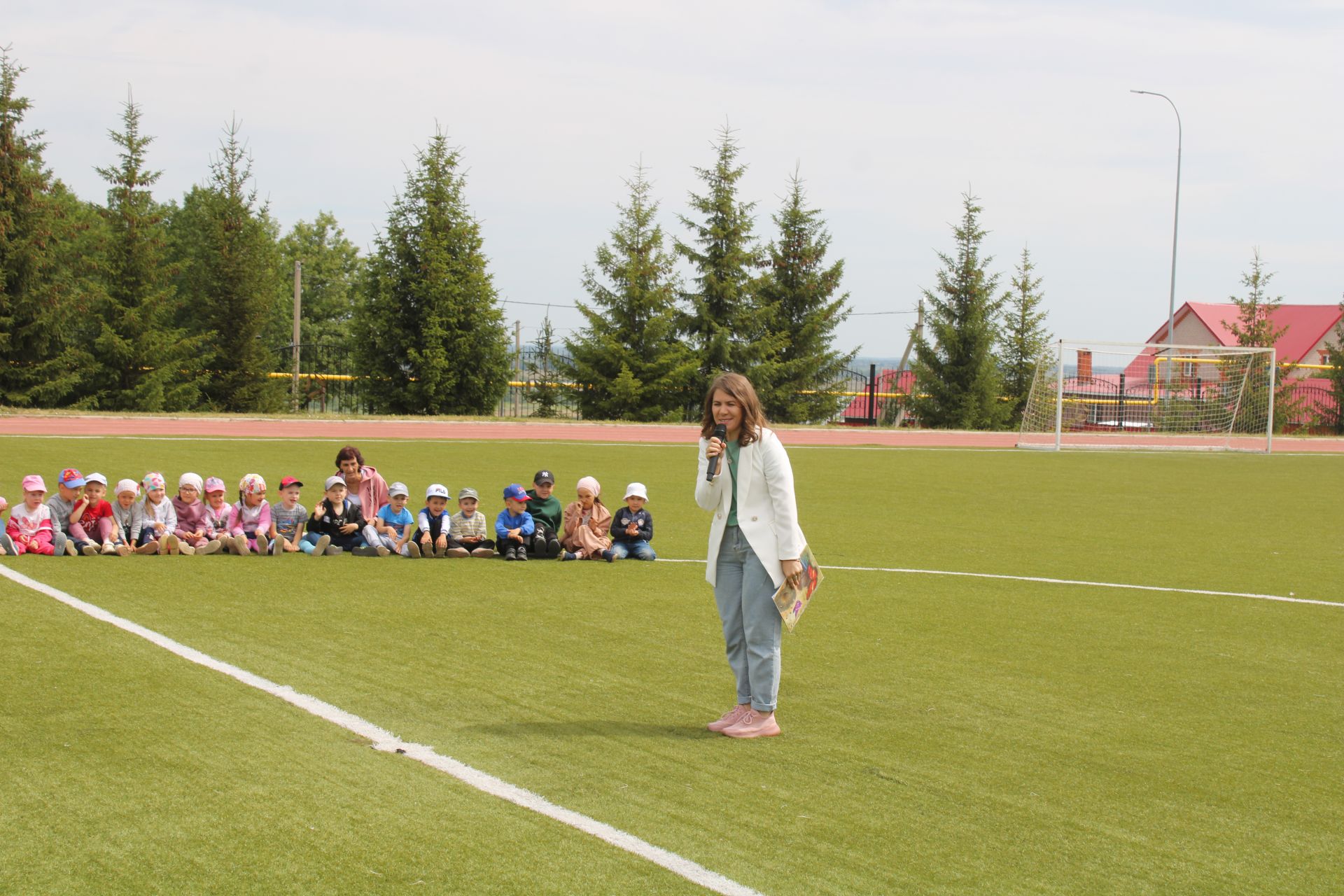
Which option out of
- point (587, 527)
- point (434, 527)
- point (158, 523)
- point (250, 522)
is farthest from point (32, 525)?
point (587, 527)

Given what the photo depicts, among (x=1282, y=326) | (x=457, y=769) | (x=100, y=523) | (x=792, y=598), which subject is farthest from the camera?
(x=1282, y=326)

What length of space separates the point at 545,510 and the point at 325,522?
6.76 ft

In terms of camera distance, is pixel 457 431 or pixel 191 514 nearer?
pixel 191 514

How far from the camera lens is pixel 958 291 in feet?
141

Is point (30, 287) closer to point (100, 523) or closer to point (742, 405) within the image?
point (100, 523)

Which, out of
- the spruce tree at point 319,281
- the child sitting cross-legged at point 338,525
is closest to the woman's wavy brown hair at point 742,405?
the child sitting cross-legged at point 338,525

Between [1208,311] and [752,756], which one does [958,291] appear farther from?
[752,756]

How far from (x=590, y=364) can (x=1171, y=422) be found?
56.2 feet

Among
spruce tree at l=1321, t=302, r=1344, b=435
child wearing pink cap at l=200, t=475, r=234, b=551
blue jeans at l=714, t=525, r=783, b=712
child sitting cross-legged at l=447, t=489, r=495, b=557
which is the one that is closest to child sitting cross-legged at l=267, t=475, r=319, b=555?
child wearing pink cap at l=200, t=475, r=234, b=551

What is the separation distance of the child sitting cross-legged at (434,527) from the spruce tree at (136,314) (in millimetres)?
23210

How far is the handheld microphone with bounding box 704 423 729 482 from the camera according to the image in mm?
6012

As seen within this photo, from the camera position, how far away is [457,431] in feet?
99.3

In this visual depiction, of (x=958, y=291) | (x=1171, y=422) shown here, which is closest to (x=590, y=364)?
(x=958, y=291)

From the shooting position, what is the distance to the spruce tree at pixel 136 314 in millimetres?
32875
